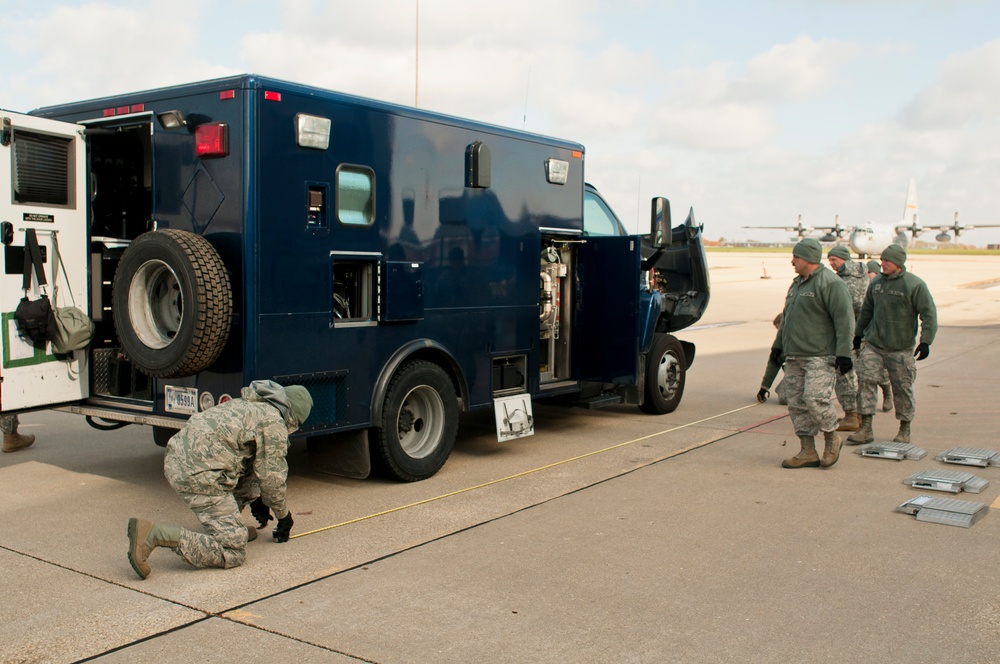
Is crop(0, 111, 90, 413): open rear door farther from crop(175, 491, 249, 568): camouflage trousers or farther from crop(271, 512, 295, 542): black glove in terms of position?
crop(271, 512, 295, 542): black glove

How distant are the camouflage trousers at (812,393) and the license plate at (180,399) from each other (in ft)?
15.2

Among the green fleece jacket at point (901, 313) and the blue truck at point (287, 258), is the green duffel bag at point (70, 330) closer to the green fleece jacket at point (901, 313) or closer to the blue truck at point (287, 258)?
the blue truck at point (287, 258)

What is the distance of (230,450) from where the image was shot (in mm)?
5219

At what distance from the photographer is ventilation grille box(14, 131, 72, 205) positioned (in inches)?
255

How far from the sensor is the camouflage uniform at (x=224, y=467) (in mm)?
5180

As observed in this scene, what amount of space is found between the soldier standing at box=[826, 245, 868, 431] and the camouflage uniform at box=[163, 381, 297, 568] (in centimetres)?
600

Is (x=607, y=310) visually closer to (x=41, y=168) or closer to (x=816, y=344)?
(x=816, y=344)

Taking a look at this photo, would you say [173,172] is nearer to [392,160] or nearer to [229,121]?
[229,121]

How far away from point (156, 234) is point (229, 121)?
2.77ft

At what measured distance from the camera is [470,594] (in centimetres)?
488

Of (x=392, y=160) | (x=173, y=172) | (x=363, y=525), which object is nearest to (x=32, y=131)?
(x=173, y=172)

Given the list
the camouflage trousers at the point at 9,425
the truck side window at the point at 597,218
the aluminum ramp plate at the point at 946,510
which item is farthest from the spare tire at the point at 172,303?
the aluminum ramp plate at the point at 946,510

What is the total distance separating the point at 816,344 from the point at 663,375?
285 cm

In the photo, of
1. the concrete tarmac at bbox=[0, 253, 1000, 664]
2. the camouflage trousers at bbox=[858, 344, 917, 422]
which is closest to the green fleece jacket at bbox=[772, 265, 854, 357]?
the concrete tarmac at bbox=[0, 253, 1000, 664]
